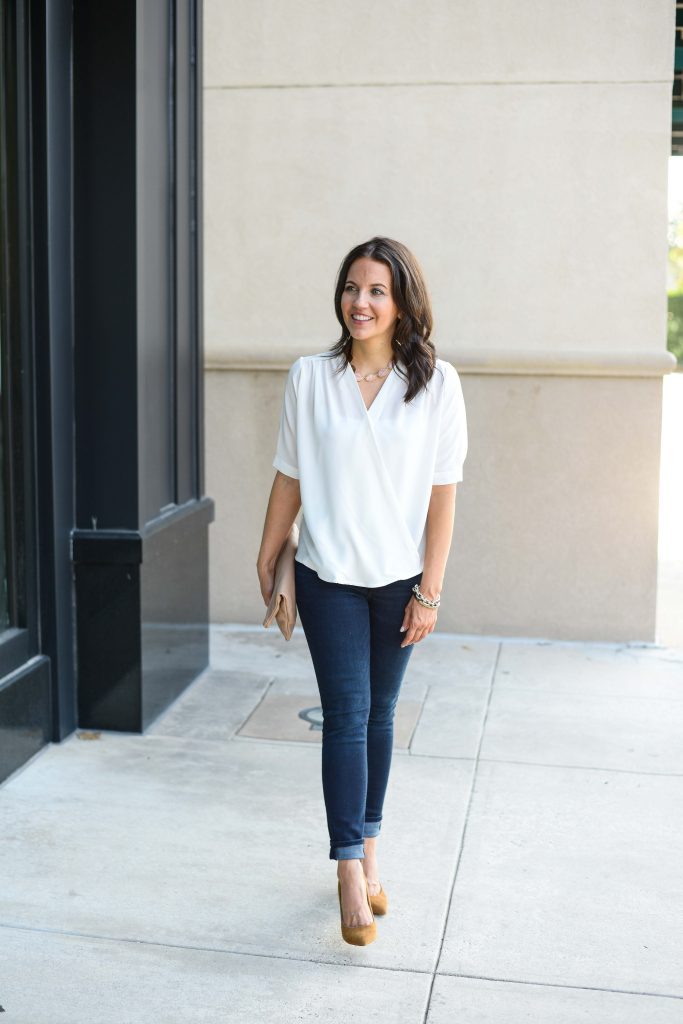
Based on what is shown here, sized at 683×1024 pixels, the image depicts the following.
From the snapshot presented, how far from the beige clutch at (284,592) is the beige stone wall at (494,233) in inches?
135

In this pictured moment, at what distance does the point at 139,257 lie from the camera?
471 cm

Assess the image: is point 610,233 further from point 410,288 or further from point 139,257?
point 410,288

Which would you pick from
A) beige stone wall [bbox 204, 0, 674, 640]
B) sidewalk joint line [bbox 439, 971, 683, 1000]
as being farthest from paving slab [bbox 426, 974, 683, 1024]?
beige stone wall [bbox 204, 0, 674, 640]

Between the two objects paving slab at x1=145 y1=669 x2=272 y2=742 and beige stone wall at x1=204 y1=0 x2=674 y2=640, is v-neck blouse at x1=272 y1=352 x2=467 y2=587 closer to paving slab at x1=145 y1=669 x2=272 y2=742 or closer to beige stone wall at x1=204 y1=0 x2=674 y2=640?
paving slab at x1=145 y1=669 x2=272 y2=742

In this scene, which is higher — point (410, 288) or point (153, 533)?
point (410, 288)

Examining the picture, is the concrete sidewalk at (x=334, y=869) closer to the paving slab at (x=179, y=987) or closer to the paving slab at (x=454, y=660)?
the paving slab at (x=179, y=987)

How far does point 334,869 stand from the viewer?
3703 millimetres

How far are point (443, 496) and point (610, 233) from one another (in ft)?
11.8

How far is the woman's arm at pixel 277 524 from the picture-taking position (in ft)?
10.8

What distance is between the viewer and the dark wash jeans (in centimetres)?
314

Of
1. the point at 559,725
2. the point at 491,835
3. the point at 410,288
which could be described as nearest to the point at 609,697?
the point at 559,725

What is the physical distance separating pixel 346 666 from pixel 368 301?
3.13 feet

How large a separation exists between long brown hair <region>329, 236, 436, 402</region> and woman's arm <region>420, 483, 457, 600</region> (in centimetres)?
29

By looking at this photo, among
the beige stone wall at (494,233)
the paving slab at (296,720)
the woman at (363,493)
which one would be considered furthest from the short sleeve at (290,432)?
the beige stone wall at (494,233)
